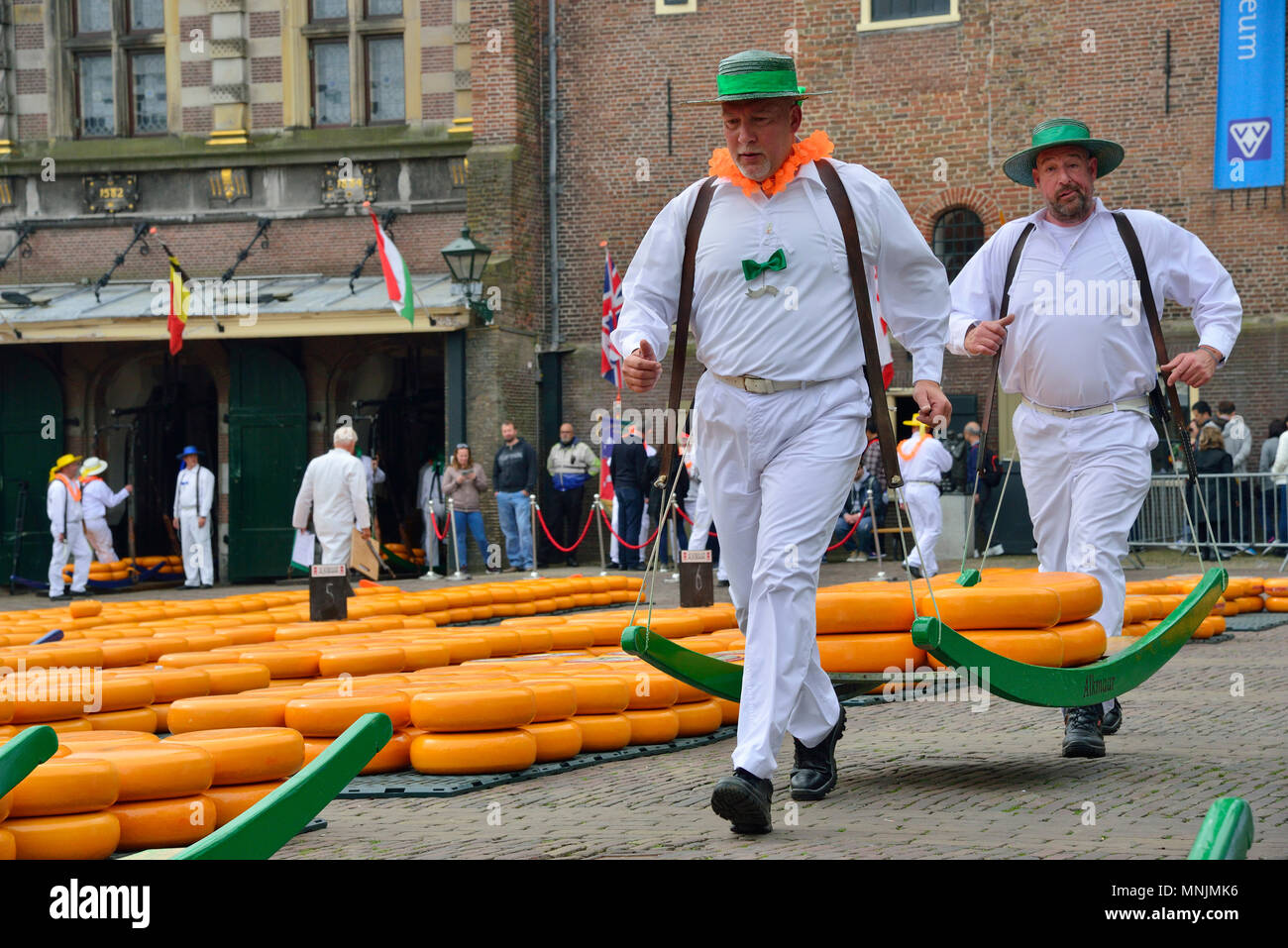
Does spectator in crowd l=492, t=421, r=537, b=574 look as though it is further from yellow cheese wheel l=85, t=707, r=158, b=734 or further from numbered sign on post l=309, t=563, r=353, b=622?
yellow cheese wheel l=85, t=707, r=158, b=734

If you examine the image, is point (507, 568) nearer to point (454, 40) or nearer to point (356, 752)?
point (454, 40)

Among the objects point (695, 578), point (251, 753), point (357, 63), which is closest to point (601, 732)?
point (251, 753)

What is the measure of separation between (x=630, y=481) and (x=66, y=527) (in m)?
7.43

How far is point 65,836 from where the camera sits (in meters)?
4.54

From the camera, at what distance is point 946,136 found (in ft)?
80.0

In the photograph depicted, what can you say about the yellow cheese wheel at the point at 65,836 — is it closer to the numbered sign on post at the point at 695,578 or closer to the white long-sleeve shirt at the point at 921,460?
the numbered sign on post at the point at 695,578

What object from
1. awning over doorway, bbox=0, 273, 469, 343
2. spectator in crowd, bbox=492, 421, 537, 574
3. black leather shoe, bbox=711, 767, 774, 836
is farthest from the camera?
awning over doorway, bbox=0, 273, 469, 343

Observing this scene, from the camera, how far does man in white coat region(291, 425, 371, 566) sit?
15.6 m

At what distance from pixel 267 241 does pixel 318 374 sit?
2.17 meters

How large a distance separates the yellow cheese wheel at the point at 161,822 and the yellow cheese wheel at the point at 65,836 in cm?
7

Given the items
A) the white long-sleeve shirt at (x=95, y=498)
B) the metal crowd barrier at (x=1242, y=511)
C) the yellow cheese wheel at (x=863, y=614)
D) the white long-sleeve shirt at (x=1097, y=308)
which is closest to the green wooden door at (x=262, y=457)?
the white long-sleeve shirt at (x=95, y=498)

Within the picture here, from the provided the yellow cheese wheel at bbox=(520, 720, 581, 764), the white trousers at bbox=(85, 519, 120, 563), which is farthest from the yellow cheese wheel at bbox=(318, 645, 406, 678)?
the white trousers at bbox=(85, 519, 120, 563)

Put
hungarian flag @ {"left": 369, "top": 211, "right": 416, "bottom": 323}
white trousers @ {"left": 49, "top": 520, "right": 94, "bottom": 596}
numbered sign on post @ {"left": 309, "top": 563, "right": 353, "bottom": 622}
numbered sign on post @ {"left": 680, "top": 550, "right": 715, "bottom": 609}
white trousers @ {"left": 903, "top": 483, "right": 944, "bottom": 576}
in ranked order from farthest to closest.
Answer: hungarian flag @ {"left": 369, "top": 211, "right": 416, "bottom": 323}
white trousers @ {"left": 49, "top": 520, "right": 94, "bottom": 596}
white trousers @ {"left": 903, "top": 483, "right": 944, "bottom": 576}
numbered sign on post @ {"left": 309, "top": 563, "right": 353, "bottom": 622}
numbered sign on post @ {"left": 680, "top": 550, "right": 715, "bottom": 609}

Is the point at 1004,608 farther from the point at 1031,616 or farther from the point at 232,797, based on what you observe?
the point at 232,797
